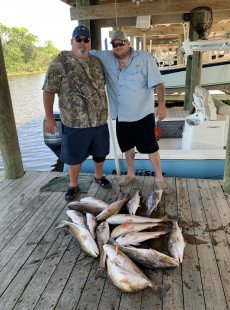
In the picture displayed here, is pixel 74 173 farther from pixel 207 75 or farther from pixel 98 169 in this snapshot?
pixel 207 75

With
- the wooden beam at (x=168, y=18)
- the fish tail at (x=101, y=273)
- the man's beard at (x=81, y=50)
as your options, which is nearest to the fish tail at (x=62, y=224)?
the fish tail at (x=101, y=273)

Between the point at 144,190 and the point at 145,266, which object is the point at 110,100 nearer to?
the point at 144,190

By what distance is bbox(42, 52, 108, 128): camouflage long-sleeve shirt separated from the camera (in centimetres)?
262

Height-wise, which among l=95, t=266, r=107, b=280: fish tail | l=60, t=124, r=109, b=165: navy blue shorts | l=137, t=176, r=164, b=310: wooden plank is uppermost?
l=60, t=124, r=109, b=165: navy blue shorts

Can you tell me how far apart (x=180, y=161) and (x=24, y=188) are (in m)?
2.31

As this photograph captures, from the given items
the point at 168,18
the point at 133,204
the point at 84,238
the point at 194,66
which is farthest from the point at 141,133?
the point at 168,18

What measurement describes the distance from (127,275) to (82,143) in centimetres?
146

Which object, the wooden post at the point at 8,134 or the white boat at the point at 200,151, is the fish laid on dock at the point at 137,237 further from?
the wooden post at the point at 8,134

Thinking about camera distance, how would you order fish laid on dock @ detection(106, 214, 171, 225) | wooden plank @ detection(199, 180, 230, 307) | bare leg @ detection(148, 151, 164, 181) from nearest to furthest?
wooden plank @ detection(199, 180, 230, 307)
fish laid on dock @ detection(106, 214, 171, 225)
bare leg @ detection(148, 151, 164, 181)

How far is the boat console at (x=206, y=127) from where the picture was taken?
4.13 m

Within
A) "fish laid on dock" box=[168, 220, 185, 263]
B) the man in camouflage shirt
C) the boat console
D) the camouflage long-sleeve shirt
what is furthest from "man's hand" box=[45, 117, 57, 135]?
the boat console

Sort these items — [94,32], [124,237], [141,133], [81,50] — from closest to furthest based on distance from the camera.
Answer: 1. [124,237]
2. [81,50]
3. [141,133]
4. [94,32]

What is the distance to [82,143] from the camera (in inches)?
113

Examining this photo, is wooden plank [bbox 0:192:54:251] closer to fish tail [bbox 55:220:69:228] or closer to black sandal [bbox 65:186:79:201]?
black sandal [bbox 65:186:79:201]
